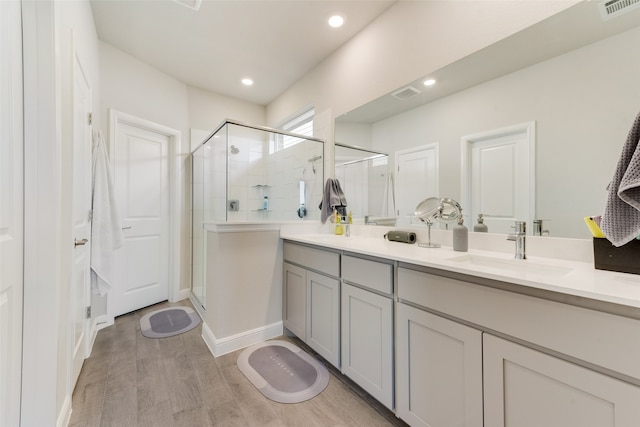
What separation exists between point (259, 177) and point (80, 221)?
4.71 feet

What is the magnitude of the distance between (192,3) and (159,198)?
1958 mm

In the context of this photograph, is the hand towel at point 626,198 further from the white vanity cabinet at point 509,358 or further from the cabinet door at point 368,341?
the cabinet door at point 368,341

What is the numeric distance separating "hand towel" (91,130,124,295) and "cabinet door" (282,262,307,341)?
4.59 feet

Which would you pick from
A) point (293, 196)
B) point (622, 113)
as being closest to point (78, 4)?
point (293, 196)

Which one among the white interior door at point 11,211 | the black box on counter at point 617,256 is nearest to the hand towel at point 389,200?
the black box on counter at point 617,256

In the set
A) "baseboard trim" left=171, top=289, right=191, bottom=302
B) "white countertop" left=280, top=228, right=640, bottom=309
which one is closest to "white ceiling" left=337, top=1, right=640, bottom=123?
"white countertop" left=280, top=228, right=640, bottom=309

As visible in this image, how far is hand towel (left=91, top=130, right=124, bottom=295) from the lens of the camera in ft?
6.57

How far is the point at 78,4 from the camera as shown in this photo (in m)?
1.67

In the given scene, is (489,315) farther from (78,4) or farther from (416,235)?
(78,4)

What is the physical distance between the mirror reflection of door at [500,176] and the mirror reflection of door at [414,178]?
21cm

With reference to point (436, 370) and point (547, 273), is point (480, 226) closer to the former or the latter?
point (547, 273)

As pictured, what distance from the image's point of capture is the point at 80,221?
5.57 feet

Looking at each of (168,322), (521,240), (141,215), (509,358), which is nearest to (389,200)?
(521,240)

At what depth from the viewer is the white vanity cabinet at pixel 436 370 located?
1.01 metres
